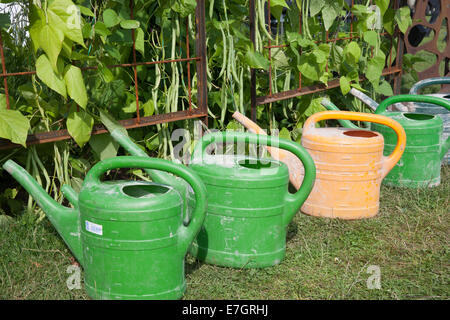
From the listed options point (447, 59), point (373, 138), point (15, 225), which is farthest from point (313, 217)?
point (447, 59)

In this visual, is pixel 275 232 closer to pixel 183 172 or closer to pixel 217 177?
pixel 217 177

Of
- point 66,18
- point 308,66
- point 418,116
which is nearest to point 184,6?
point 66,18

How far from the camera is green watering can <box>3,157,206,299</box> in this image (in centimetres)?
156

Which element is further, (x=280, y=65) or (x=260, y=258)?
(x=280, y=65)

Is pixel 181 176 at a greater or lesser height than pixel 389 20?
lesser

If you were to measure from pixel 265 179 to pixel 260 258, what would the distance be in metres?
0.28

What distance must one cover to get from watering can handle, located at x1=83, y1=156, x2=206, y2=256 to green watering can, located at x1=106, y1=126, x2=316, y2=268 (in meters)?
0.24

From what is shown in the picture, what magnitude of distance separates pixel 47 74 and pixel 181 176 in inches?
28.1

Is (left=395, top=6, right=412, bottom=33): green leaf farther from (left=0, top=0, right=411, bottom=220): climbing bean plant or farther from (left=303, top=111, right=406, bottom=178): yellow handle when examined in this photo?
(left=303, top=111, right=406, bottom=178): yellow handle

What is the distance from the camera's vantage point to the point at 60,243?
2.08 meters

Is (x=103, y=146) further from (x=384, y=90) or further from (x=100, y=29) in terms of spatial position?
(x=384, y=90)

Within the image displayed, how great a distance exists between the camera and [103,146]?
2328mm

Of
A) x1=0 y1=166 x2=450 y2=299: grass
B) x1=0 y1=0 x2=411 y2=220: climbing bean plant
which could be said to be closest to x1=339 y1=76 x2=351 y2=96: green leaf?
x1=0 y1=0 x2=411 y2=220: climbing bean plant

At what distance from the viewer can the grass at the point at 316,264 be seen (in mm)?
1783
